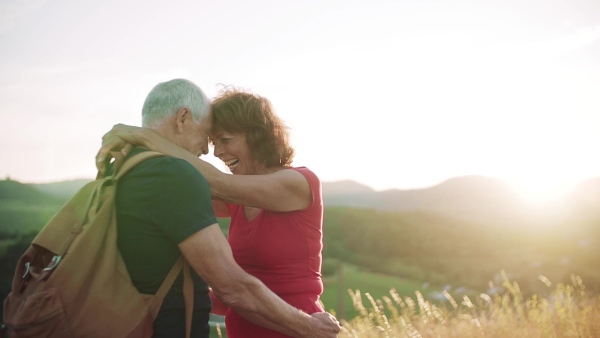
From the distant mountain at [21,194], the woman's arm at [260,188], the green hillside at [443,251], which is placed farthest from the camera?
the green hillside at [443,251]

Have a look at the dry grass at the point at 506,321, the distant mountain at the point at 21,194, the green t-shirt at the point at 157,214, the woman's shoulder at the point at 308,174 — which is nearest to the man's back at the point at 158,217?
the green t-shirt at the point at 157,214

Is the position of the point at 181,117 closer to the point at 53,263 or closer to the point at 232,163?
the point at 232,163

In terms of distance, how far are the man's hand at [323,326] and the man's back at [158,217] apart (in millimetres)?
676

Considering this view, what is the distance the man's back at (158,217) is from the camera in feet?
7.68

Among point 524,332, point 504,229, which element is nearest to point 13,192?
point 524,332

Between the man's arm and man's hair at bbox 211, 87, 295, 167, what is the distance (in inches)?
38.7

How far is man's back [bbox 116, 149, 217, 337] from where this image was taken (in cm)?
234

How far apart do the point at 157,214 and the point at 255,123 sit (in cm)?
115

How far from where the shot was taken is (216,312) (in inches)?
136

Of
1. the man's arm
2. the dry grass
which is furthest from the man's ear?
the dry grass

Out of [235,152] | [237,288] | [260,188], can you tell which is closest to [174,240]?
[237,288]

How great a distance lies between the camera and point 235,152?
345cm

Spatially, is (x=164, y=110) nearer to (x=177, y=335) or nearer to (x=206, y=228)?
(x=206, y=228)

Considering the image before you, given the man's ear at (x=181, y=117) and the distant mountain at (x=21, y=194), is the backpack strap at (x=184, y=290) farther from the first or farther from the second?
the distant mountain at (x=21, y=194)
